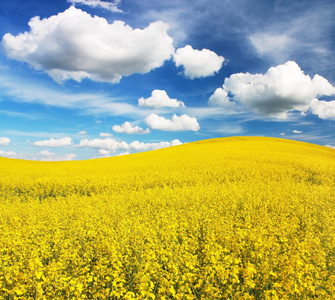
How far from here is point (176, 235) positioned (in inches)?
254

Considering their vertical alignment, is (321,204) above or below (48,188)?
below

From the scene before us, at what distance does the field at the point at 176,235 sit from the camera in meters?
4.13

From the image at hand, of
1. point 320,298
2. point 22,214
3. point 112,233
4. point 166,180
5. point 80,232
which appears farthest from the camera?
point 166,180

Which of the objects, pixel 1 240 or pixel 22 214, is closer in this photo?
pixel 1 240

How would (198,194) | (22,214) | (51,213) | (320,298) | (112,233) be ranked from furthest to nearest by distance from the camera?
1. (198,194)
2. (22,214)
3. (51,213)
4. (112,233)
5. (320,298)

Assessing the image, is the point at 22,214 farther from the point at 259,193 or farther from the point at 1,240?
the point at 259,193

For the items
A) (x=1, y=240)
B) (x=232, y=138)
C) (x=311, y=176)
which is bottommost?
(x=311, y=176)

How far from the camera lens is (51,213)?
31.9ft

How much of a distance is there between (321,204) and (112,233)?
→ 8.83 meters

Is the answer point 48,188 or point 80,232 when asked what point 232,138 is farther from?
point 80,232

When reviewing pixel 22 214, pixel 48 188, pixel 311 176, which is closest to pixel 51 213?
pixel 22 214

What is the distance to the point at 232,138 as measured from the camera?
55312 millimetres

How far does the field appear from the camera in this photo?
413 centimetres

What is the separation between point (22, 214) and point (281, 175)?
53.4 feet
